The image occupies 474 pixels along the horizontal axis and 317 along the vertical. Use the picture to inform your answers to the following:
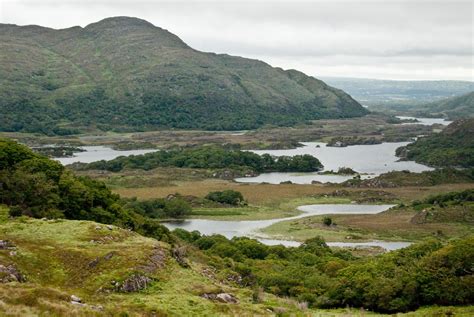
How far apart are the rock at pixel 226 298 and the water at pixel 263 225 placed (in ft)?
189

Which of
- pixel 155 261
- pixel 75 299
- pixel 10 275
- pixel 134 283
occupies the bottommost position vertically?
pixel 134 283

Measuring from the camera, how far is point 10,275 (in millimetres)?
36844

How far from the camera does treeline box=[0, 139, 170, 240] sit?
6003cm

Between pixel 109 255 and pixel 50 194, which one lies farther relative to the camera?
pixel 50 194

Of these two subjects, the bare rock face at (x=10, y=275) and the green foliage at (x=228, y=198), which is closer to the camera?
the bare rock face at (x=10, y=275)

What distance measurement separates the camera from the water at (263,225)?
9869cm

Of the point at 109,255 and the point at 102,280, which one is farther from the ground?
the point at 109,255

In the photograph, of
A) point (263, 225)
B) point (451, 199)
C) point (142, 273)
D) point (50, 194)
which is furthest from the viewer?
point (451, 199)

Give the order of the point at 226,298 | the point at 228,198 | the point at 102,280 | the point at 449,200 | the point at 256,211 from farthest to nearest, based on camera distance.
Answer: the point at 228,198
the point at 256,211
the point at 449,200
the point at 226,298
the point at 102,280

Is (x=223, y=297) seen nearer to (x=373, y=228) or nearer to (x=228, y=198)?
(x=373, y=228)

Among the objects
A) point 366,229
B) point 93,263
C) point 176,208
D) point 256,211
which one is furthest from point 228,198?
point 93,263

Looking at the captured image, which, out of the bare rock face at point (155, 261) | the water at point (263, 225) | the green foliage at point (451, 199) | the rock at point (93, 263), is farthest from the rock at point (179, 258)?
the green foliage at point (451, 199)

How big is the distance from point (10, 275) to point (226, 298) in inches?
541

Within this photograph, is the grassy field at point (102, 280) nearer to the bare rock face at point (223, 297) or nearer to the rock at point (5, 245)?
the rock at point (5, 245)
